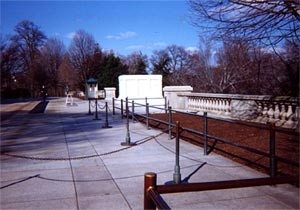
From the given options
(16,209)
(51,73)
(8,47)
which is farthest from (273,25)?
(51,73)

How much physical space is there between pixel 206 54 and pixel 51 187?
32.4 m

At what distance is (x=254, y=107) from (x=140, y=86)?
18.2 meters

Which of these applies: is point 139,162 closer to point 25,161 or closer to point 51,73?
point 25,161

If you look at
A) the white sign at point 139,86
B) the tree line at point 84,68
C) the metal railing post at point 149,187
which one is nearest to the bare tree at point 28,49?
the tree line at point 84,68

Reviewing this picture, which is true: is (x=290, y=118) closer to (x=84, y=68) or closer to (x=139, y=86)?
(x=139, y=86)

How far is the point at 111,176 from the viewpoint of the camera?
6.56m

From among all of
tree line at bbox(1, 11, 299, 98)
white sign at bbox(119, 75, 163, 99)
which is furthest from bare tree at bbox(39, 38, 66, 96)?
white sign at bbox(119, 75, 163, 99)

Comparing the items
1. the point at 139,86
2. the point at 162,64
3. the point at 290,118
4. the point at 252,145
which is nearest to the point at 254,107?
the point at 290,118

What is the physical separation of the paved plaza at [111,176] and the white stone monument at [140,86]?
63.3 ft

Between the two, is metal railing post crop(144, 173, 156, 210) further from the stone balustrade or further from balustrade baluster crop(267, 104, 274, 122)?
balustrade baluster crop(267, 104, 274, 122)

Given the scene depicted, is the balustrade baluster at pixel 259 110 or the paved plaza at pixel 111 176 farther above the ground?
the balustrade baluster at pixel 259 110

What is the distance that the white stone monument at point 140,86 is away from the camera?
30312mm

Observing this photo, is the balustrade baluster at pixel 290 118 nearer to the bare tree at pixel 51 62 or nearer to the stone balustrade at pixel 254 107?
the stone balustrade at pixel 254 107

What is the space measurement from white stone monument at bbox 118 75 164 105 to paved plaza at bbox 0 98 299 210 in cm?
1928
